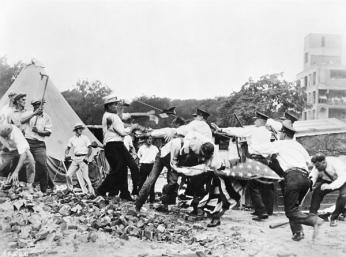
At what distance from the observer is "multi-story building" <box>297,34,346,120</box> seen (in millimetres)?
30248

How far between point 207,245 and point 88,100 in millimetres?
34040

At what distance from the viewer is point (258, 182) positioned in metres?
6.63

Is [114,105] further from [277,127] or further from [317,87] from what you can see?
[317,87]

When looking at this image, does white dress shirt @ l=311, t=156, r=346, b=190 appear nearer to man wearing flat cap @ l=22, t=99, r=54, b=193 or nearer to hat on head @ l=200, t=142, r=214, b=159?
hat on head @ l=200, t=142, r=214, b=159

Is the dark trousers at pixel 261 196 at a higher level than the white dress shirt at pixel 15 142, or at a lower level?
lower

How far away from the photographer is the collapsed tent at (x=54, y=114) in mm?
10422

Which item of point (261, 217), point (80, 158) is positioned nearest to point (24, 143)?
point (80, 158)

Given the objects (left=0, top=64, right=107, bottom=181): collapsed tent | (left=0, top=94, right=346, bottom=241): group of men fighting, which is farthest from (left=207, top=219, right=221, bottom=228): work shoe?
(left=0, top=64, right=107, bottom=181): collapsed tent

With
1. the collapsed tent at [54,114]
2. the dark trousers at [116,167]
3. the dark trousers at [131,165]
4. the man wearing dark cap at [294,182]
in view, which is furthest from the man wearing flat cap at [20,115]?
the man wearing dark cap at [294,182]

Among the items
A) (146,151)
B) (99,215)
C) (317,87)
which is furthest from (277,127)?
(317,87)

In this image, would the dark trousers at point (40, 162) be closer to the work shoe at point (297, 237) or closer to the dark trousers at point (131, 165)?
the dark trousers at point (131, 165)

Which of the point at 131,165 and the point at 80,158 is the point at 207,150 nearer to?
the point at 131,165

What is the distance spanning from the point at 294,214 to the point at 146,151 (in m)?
3.48

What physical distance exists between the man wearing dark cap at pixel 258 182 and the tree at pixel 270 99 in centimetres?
1867
